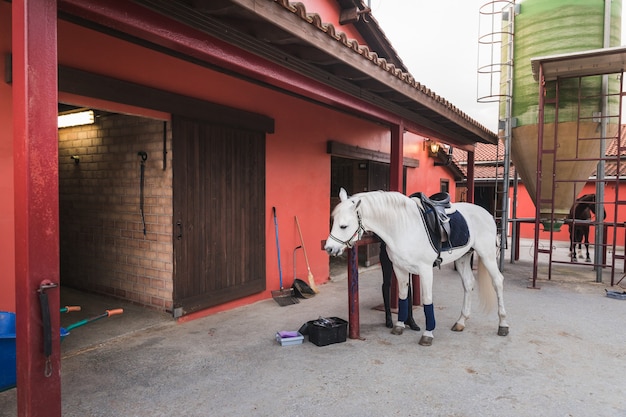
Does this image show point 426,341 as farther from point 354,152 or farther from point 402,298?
point 354,152

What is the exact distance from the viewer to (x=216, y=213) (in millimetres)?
4668

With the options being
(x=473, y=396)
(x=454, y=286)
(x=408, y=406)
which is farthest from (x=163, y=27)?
(x=454, y=286)

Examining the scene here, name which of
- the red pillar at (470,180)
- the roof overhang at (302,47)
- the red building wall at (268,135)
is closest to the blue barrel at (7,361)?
the red building wall at (268,135)

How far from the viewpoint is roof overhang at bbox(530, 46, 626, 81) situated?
586 cm

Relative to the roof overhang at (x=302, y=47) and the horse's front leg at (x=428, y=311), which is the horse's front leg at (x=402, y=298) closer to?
the horse's front leg at (x=428, y=311)

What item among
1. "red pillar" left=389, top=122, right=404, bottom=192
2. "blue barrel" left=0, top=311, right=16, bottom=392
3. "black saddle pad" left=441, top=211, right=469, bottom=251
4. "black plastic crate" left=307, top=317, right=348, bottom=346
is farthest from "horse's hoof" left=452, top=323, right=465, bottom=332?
"blue barrel" left=0, top=311, right=16, bottom=392

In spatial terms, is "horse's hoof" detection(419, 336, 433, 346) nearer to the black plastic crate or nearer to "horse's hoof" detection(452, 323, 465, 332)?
"horse's hoof" detection(452, 323, 465, 332)

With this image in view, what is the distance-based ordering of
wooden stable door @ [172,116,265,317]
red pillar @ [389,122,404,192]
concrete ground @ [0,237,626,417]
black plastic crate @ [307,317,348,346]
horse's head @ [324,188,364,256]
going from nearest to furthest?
1. concrete ground @ [0,237,626,417]
2. horse's head @ [324,188,364,256]
3. black plastic crate @ [307,317,348,346]
4. wooden stable door @ [172,116,265,317]
5. red pillar @ [389,122,404,192]

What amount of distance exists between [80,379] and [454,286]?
5425mm

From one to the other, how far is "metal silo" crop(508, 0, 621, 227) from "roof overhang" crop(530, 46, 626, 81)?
0.37m

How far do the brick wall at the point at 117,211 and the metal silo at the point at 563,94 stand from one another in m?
6.28

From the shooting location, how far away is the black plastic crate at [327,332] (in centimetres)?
376

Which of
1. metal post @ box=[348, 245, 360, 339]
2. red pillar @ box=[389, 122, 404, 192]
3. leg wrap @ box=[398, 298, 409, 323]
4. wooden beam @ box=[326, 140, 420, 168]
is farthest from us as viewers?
wooden beam @ box=[326, 140, 420, 168]

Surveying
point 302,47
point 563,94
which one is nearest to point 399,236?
point 302,47
